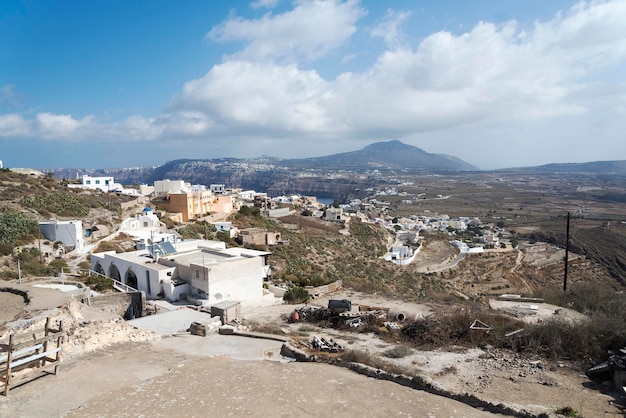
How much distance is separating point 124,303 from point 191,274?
2.93 metres

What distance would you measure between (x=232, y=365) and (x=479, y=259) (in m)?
47.8

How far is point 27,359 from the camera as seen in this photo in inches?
315

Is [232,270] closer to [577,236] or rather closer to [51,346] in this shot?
[51,346]

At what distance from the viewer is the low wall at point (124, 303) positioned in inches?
649

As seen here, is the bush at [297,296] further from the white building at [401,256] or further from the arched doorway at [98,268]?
the white building at [401,256]

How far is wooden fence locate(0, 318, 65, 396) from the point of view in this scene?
763 centimetres

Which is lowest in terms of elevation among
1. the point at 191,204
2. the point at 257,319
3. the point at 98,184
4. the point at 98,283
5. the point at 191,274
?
the point at 257,319

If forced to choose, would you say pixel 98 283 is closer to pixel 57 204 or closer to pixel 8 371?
pixel 8 371

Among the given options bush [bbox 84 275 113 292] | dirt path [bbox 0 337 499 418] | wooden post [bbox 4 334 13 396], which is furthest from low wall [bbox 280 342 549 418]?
bush [bbox 84 275 113 292]

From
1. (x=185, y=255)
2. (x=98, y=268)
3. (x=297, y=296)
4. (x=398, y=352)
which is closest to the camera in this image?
(x=398, y=352)

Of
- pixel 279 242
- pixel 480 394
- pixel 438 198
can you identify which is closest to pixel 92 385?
pixel 480 394

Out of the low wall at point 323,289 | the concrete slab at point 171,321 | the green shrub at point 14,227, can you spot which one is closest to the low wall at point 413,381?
the concrete slab at point 171,321

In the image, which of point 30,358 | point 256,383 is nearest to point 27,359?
point 30,358

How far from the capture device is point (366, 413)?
7391mm
